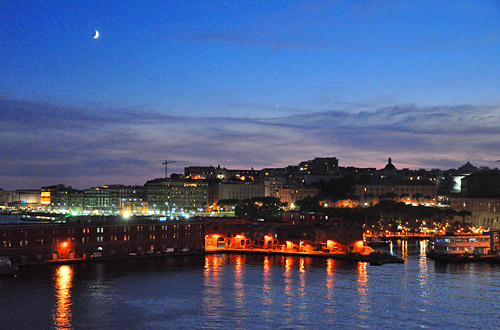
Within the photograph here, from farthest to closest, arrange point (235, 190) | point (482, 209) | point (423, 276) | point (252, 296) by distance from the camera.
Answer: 1. point (235, 190)
2. point (482, 209)
3. point (423, 276)
4. point (252, 296)

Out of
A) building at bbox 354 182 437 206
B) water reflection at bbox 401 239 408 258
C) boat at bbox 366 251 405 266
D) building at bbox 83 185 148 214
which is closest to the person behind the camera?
boat at bbox 366 251 405 266

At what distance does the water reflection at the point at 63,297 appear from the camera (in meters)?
19.7

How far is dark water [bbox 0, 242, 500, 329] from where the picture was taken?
19844 millimetres

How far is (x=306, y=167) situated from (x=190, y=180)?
76.8 ft

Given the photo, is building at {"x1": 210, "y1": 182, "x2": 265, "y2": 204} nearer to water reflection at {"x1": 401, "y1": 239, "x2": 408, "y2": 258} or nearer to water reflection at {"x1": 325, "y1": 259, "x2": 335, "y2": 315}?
water reflection at {"x1": 401, "y1": 239, "x2": 408, "y2": 258}

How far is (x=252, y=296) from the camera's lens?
77.6 feet

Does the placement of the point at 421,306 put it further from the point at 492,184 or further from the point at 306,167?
the point at 306,167

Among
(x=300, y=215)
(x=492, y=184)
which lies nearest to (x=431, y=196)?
(x=492, y=184)

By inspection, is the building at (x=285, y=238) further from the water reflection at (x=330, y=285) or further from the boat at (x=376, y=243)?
the boat at (x=376, y=243)

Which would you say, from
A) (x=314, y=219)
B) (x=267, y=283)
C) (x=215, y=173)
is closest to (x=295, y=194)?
(x=215, y=173)

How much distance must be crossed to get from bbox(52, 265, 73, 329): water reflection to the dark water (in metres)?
0.03

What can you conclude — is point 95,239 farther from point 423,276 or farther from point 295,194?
point 295,194

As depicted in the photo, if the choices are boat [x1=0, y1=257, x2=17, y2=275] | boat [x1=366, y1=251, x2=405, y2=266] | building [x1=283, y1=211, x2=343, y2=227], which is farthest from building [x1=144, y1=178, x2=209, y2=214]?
boat [x1=0, y1=257, x2=17, y2=275]

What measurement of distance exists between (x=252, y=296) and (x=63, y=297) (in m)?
6.73
